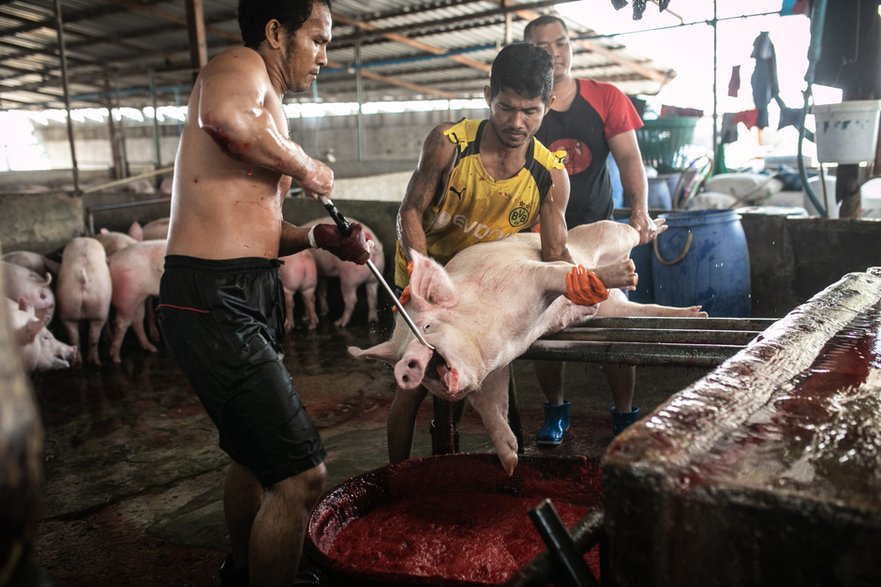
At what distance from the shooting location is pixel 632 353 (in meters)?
2.18

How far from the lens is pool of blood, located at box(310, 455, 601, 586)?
2.12 meters

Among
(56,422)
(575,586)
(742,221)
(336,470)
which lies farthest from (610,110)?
(56,422)

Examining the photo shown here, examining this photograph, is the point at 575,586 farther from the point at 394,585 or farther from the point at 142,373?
the point at 142,373

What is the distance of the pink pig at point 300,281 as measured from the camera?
778cm

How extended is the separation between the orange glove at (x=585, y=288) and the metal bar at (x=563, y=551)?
3.87ft

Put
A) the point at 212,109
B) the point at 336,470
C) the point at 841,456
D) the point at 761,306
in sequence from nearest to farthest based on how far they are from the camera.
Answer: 1. the point at 841,456
2. the point at 212,109
3. the point at 336,470
4. the point at 761,306

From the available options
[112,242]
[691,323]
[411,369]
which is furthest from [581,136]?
[112,242]

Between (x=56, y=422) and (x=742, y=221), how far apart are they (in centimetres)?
543

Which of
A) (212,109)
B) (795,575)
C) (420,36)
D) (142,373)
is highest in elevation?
(420,36)

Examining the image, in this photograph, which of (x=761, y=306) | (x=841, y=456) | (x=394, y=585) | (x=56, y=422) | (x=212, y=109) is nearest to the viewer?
(x=841, y=456)

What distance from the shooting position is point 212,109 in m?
2.06

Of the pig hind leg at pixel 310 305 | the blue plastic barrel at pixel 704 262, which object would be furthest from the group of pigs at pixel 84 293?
the blue plastic barrel at pixel 704 262

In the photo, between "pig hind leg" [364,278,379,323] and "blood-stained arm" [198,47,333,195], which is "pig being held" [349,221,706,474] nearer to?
"blood-stained arm" [198,47,333,195]

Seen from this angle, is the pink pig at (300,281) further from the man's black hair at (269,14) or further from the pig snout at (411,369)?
the pig snout at (411,369)
